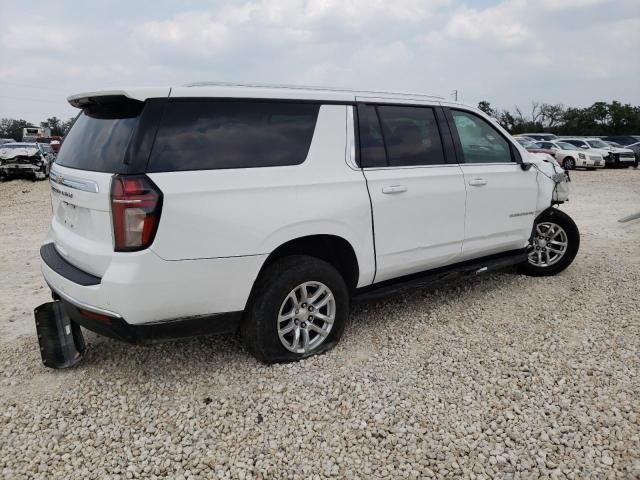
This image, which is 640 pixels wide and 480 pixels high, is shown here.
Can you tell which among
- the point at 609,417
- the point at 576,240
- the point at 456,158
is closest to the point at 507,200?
the point at 456,158

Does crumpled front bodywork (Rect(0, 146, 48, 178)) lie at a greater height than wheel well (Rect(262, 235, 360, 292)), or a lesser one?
greater

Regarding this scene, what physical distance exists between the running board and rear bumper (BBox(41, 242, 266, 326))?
3.39ft

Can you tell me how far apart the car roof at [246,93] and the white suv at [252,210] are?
0.03 feet

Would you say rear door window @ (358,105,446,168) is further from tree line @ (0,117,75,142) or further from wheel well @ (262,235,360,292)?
tree line @ (0,117,75,142)

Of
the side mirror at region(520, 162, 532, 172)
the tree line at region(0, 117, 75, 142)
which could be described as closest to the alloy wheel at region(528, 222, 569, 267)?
the side mirror at region(520, 162, 532, 172)

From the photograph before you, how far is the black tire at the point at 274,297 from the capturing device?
307 centimetres

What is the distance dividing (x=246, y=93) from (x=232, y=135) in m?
0.28

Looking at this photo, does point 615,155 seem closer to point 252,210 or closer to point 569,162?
point 569,162

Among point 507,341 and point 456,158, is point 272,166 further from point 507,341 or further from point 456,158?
point 507,341

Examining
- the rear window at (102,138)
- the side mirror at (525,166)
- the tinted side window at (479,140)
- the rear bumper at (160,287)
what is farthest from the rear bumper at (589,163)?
the rear window at (102,138)

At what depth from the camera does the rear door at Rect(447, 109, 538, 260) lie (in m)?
4.11

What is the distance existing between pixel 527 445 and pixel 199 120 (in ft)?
8.14

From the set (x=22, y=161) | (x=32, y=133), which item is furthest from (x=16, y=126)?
(x=22, y=161)

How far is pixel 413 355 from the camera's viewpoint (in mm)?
3496
